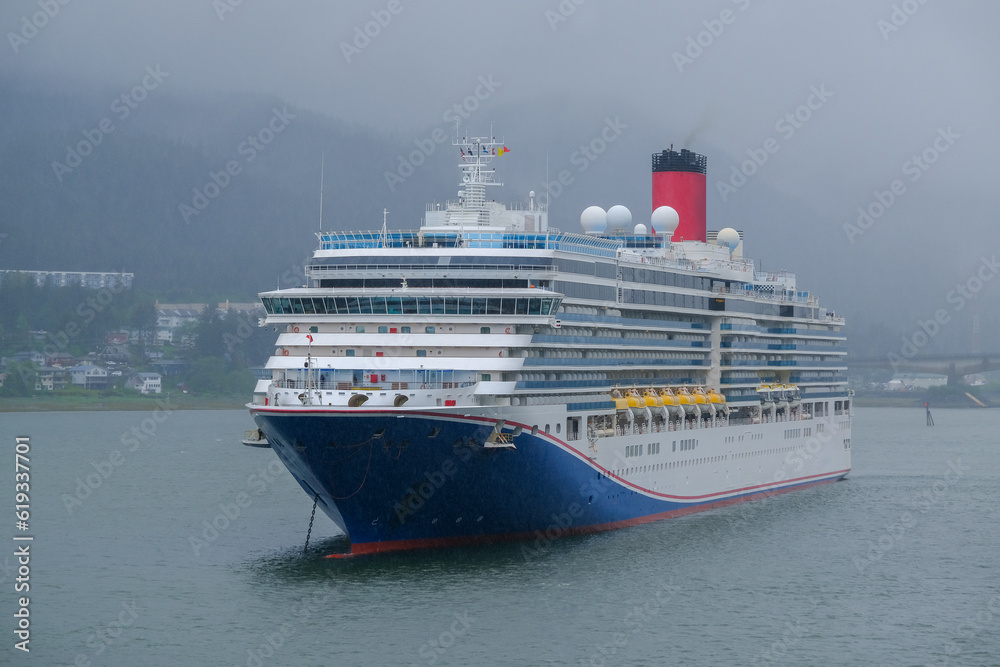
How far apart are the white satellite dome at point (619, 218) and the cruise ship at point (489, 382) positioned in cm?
149

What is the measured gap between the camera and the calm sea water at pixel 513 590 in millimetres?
32875

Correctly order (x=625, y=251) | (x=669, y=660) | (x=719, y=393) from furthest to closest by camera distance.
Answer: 1. (x=719, y=393)
2. (x=625, y=251)
3. (x=669, y=660)

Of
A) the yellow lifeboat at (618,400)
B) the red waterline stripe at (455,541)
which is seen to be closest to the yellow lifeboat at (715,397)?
the yellow lifeboat at (618,400)

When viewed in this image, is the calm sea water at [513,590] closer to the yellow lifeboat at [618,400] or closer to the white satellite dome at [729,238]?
the yellow lifeboat at [618,400]

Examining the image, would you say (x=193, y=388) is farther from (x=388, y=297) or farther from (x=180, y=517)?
(x=388, y=297)

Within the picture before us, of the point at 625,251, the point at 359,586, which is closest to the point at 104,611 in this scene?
the point at 359,586

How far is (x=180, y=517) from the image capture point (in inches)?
2090

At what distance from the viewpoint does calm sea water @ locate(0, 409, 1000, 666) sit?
108 feet

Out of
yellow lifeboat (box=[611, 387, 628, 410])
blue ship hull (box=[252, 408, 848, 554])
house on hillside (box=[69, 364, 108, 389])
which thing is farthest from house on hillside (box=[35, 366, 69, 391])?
blue ship hull (box=[252, 408, 848, 554])

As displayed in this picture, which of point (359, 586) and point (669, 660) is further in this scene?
point (359, 586)

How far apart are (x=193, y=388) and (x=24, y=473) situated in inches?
5071

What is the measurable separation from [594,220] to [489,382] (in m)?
17.3

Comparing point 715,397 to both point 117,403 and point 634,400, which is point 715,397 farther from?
point 117,403

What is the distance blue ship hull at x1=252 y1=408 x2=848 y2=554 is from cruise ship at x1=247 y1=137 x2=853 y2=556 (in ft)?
0.19
